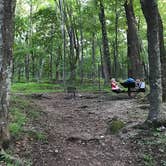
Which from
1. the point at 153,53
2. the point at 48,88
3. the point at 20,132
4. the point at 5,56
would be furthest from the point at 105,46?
the point at 5,56

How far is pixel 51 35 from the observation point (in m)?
32.6

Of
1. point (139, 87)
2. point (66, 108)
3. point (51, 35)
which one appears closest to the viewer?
point (66, 108)

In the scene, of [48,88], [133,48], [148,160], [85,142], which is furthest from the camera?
[48,88]

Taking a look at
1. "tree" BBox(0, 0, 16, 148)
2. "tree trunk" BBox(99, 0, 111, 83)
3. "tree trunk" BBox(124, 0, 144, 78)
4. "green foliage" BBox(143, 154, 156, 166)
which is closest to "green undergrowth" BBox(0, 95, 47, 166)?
"tree" BBox(0, 0, 16, 148)

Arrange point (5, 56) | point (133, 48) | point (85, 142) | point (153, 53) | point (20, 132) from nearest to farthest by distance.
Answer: point (5, 56), point (20, 132), point (85, 142), point (153, 53), point (133, 48)

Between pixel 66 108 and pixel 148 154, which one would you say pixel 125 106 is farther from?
pixel 148 154

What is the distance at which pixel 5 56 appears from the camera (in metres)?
5.59

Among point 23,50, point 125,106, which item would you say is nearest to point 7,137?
point 125,106

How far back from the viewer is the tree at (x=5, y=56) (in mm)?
5523

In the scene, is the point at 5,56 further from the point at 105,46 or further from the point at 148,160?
the point at 105,46

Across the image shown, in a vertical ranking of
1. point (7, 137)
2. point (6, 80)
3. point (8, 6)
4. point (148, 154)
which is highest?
point (8, 6)

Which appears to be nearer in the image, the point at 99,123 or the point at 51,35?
the point at 99,123

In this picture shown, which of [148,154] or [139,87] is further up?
[139,87]

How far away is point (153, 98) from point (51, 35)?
25.9 m
